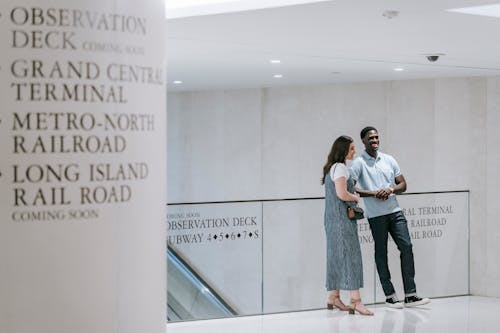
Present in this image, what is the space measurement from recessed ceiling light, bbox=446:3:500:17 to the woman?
2.00 metres

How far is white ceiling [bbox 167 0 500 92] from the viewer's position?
241 inches

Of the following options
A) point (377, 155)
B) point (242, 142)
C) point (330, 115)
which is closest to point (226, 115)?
point (242, 142)

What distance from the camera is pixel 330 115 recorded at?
42.2ft

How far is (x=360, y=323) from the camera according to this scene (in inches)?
314

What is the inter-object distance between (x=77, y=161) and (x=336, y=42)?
468 cm

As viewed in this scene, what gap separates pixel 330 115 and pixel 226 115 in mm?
1599

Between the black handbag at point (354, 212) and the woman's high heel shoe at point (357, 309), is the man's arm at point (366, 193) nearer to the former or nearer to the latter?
the black handbag at point (354, 212)

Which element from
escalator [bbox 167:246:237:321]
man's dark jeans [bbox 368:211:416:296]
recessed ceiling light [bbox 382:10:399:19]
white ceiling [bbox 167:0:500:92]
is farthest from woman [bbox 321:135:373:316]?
recessed ceiling light [bbox 382:10:399:19]

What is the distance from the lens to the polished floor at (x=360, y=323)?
→ 25.6 feet

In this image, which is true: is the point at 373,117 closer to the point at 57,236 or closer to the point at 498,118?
the point at 498,118

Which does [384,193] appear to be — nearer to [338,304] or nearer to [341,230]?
[341,230]

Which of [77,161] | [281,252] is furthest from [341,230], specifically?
[77,161]

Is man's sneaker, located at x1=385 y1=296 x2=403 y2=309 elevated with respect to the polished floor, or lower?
elevated

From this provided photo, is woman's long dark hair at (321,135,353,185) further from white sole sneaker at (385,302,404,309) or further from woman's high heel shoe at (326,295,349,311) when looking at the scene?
white sole sneaker at (385,302,404,309)
